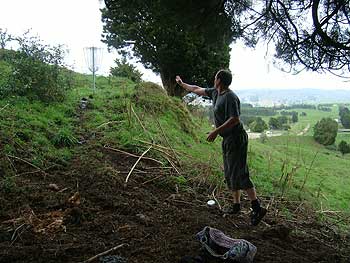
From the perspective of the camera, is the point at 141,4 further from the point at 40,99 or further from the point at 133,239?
the point at 40,99

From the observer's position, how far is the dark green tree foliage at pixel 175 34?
378 cm

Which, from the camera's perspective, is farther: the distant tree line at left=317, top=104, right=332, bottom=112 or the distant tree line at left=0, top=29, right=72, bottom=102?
the distant tree line at left=317, top=104, right=332, bottom=112

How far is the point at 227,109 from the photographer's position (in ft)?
12.5

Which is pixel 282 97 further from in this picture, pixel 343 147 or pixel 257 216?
pixel 257 216

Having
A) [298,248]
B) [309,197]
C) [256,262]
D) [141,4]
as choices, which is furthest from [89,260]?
[309,197]

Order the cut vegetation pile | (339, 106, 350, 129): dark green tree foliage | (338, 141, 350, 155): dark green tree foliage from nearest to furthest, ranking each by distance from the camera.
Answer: the cut vegetation pile → (338, 141, 350, 155): dark green tree foliage → (339, 106, 350, 129): dark green tree foliage

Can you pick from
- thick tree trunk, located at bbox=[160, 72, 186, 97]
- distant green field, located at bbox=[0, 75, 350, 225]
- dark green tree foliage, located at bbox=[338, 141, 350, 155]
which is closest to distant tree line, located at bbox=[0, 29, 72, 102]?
distant green field, located at bbox=[0, 75, 350, 225]

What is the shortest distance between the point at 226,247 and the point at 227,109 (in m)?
1.45

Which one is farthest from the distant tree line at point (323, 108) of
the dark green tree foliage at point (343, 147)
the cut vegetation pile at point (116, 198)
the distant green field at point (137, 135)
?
the cut vegetation pile at point (116, 198)

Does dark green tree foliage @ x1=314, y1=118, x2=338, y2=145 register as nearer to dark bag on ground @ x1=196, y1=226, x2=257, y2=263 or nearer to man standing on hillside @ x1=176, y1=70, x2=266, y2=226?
man standing on hillside @ x1=176, y1=70, x2=266, y2=226

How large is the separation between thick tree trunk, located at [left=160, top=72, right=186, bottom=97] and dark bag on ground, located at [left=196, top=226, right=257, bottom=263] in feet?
28.9

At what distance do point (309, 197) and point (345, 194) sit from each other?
2.81 metres

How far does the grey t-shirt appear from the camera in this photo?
12.4ft

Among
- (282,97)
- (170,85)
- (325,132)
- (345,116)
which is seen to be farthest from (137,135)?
(345,116)
